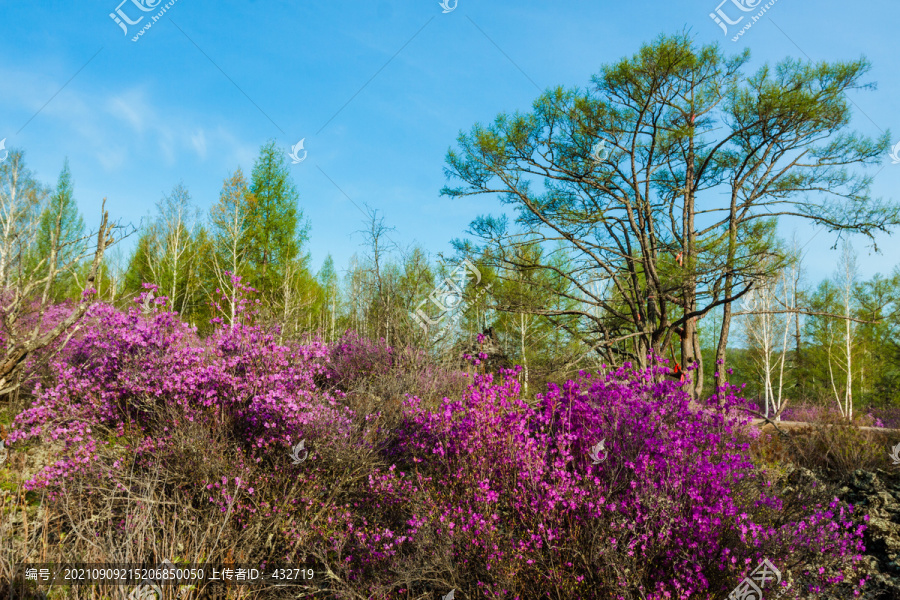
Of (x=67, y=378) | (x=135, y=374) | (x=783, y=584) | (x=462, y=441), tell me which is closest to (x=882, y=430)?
(x=783, y=584)

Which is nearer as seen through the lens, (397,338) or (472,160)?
(397,338)

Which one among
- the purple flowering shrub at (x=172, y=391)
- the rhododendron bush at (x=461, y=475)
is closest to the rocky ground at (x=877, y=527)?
the rhododendron bush at (x=461, y=475)

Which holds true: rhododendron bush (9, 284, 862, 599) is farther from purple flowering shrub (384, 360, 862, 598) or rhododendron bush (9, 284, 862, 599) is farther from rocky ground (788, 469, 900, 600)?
rocky ground (788, 469, 900, 600)

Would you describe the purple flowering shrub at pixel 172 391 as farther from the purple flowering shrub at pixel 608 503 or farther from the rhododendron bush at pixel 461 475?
the purple flowering shrub at pixel 608 503

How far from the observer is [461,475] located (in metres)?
3.65

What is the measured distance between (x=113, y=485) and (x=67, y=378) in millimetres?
1293

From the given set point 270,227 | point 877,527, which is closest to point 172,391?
point 877,527

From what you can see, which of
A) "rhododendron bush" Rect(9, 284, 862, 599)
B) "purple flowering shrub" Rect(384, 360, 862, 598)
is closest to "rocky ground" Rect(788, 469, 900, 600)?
"rhododendron bush" Rect(9, 284, 862, 599)

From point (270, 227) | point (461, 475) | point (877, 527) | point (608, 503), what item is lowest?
point (877, 527)

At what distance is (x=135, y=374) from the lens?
4582 millimetres

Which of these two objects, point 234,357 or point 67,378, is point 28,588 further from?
point 67,378

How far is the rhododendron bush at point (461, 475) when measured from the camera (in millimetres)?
3080

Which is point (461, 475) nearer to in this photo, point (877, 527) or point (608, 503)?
point (608, 503)

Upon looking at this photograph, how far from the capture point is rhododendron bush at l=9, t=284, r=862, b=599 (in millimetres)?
3080
